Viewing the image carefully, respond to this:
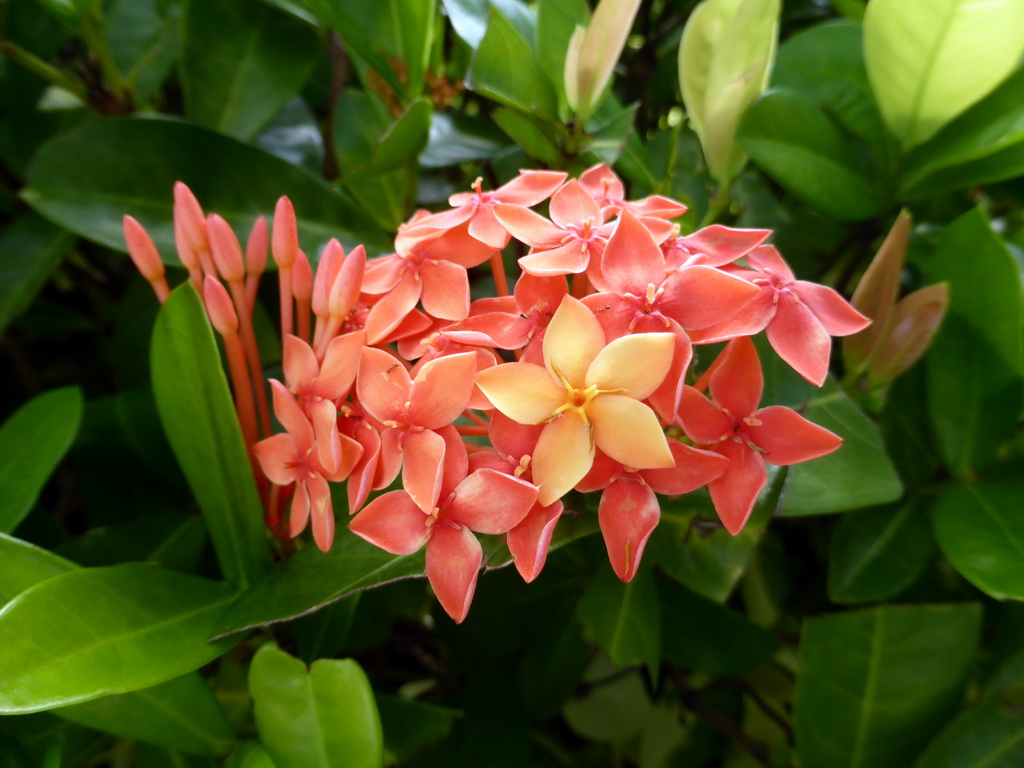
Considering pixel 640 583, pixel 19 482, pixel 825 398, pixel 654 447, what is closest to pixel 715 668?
pixel 640 583

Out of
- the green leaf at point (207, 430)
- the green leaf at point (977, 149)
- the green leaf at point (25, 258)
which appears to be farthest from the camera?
the green leaf at point (25, 258)

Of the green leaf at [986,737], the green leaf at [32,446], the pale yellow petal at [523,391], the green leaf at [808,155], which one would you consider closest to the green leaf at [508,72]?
the green leaf at [808,155]

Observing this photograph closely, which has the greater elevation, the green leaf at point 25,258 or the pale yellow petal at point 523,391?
the pale yellow petal at point 523,391

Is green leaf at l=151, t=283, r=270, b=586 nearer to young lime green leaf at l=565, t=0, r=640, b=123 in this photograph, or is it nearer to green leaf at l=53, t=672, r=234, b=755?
green leaf at l=53, t=672, r=234, b=755

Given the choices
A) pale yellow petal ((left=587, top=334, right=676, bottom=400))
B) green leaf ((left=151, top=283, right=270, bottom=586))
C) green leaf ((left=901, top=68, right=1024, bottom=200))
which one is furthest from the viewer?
green leaf ((left=901, top=68, right=1024, bottom=200))

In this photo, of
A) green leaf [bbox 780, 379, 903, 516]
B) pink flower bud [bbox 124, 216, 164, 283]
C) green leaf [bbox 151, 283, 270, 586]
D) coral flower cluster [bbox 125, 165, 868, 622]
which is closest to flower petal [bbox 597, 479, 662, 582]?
coral flower cluster [bbox 125, 165, 868, 622]

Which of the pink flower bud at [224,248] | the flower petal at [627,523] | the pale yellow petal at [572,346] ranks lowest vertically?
the flower petal at [627,523]

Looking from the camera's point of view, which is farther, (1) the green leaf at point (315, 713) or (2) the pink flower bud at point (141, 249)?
(2) the pink flower bud at point (141, 249)

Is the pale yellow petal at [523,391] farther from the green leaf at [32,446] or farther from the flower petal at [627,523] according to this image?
the green leaf at [32,446]

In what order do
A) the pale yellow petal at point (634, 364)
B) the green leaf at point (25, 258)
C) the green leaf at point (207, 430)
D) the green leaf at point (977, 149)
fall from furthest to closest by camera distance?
1. the green leaf at point (25, 258)
2. the green leaf at point (977, 149)
3. the green leaf at point (207, 430)
4. the pale yellow petal at point (634, 364)
